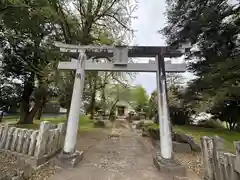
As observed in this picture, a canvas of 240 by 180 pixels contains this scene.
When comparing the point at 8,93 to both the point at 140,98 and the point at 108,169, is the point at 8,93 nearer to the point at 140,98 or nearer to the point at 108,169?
the point at 108,169

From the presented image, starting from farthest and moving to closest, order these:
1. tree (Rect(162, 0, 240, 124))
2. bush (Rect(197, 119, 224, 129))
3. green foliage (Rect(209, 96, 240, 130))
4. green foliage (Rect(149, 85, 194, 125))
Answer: bush (Rect(197, 119, 224, 129)) → green foliage (Rect(149, 85, 194, 125)) → green foliage (Rect(209, 96, 240, 130)) → tree (Rect(162, 0, 240, 124))

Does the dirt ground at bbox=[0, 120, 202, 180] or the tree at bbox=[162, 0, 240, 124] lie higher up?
the tree at bbox=[162, 0, 240, 124]

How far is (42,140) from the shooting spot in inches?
149

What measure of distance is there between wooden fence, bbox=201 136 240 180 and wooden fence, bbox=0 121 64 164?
3.56 metres

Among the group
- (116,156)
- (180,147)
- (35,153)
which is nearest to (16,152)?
(35,153)

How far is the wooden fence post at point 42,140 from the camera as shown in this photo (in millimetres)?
3691

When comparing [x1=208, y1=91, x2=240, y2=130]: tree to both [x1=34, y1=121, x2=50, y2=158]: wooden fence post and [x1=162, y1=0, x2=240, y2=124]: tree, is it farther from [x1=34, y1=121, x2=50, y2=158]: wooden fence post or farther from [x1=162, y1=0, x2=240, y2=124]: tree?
[x1=34, y1=121, x2=50, y2=158]: wooden fence post

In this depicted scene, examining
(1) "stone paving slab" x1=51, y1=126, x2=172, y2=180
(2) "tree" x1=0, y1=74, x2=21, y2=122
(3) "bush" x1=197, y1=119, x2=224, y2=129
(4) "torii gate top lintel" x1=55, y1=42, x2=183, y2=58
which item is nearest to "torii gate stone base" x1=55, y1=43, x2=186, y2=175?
(4) "torii gate top lintel" x1=55, y1=42, x2=183, y2=58

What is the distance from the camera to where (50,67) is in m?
7.52

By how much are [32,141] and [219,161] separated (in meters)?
3.89

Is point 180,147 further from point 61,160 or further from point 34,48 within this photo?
point 34,48

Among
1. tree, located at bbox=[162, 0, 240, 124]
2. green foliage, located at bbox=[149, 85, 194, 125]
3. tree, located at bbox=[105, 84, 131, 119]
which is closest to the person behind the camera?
tree, located at bbox=[162, 0, 240, 124]

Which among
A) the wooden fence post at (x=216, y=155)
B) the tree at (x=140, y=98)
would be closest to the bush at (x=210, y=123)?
the wooden fence post at (x=216, y=155)

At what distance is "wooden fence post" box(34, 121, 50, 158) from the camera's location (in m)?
3.69
